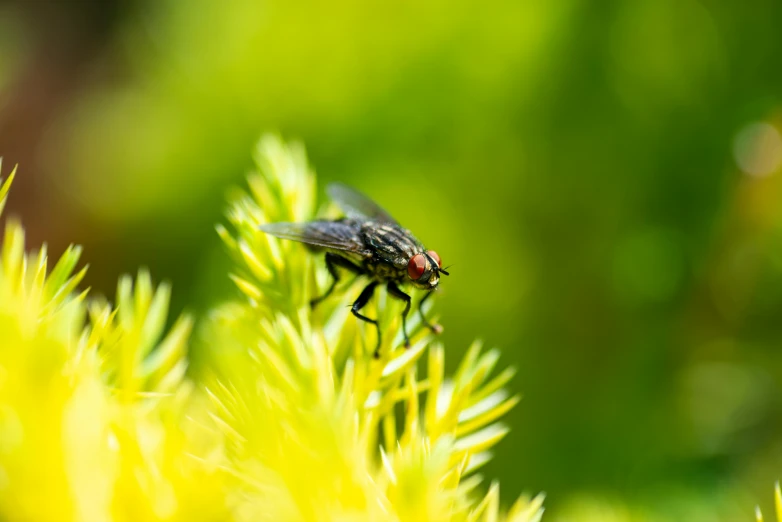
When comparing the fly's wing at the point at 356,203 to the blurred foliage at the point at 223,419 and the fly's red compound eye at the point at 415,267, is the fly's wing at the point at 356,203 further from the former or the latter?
the blurred foliage at the point at 223,419

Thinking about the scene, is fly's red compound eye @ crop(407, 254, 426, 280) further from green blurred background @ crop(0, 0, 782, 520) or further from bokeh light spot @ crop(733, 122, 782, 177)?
bokeh light spot @ crop(733, 122, 782, 177)

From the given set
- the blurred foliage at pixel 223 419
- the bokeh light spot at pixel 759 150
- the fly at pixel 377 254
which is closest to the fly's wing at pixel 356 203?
the fly at pixel 377 254

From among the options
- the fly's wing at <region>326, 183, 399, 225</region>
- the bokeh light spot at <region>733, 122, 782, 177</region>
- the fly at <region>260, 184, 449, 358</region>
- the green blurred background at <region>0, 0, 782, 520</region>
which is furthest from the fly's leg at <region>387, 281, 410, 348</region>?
the bokeh light spot at <region>733, 122, 782, 177</region>

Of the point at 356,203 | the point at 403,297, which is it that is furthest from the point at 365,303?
the point at 356,203

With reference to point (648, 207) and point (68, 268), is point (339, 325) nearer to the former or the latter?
point (68, 268)

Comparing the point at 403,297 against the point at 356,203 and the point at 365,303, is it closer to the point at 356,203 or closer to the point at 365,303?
the point at 365,303

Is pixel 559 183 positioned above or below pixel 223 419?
above

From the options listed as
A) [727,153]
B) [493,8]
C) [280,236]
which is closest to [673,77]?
[727,153]
